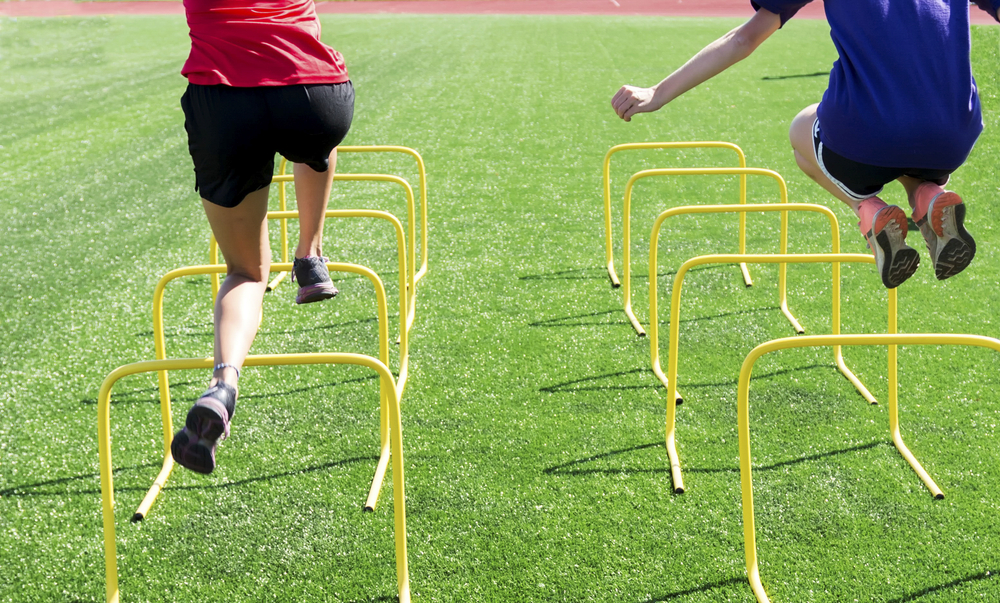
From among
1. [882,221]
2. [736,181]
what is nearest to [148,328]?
[882,221]

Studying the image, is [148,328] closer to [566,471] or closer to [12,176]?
[566,471]

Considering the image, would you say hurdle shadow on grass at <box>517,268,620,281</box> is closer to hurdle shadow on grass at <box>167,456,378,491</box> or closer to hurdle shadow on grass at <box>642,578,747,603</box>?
hurdle shadow on grass at <box>167,456,378,491</box>

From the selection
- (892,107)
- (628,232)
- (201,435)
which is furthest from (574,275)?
(201,435)

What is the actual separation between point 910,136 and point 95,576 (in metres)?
2.97

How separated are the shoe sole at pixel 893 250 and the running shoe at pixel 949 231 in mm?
79

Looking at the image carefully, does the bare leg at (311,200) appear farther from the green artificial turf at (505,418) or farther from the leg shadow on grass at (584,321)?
the leg shadow on grass at (584,321)

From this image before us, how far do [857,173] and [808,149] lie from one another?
237mm

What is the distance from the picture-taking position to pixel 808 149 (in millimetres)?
3115

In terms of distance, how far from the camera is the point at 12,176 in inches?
350

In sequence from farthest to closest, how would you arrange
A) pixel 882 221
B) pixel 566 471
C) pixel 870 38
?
pixel 566 471 < pixel 882 221 < pixel 870 38

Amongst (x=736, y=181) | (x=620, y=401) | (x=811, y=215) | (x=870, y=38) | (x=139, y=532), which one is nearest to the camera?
(x=870, y=38)

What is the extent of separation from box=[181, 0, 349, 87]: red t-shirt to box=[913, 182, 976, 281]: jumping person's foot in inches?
78.9

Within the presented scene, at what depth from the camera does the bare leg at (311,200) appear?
356 cm

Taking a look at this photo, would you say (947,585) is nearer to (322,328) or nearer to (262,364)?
(262,364)
